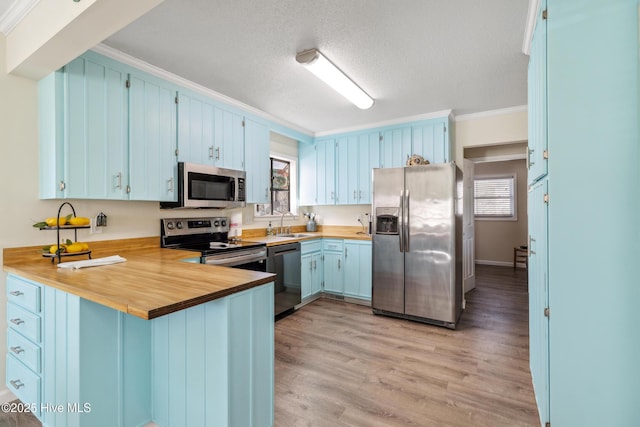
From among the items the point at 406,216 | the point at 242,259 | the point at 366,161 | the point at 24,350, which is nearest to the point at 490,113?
the point at 366,161

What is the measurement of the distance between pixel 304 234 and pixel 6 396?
324 centimetres

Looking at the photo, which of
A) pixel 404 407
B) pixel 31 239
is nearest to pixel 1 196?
pixel 31 239

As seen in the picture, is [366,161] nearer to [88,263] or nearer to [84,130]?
[84,130]

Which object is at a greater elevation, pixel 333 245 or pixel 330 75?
pixel 330 75

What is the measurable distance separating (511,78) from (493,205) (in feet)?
15.2

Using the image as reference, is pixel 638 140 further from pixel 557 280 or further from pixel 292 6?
pixel 292 6

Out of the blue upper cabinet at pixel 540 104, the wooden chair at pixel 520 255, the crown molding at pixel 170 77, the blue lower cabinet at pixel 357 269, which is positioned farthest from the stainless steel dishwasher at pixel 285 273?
the wooden chair at pixel 520 255

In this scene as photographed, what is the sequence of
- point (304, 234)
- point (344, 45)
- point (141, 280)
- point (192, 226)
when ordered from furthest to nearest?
point (304, 234)
point (192, 226)
point (344, 45)
point (141, 280)

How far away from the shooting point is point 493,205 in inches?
268

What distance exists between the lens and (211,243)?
9.89ft

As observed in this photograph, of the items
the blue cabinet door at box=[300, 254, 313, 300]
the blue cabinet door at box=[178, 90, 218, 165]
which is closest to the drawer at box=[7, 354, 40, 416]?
the blue cabinet door at box=[178, 90, 218, 165]

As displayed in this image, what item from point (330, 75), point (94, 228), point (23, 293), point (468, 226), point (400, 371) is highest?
point (330, 75)

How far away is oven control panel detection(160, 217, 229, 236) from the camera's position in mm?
2873

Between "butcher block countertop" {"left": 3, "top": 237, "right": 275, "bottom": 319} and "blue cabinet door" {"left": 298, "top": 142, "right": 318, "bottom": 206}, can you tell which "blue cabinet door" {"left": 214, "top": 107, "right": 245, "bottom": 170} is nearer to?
"butcher block countertop" {"left": 3, "top": 237, "right": 275, "bottom": 319}
